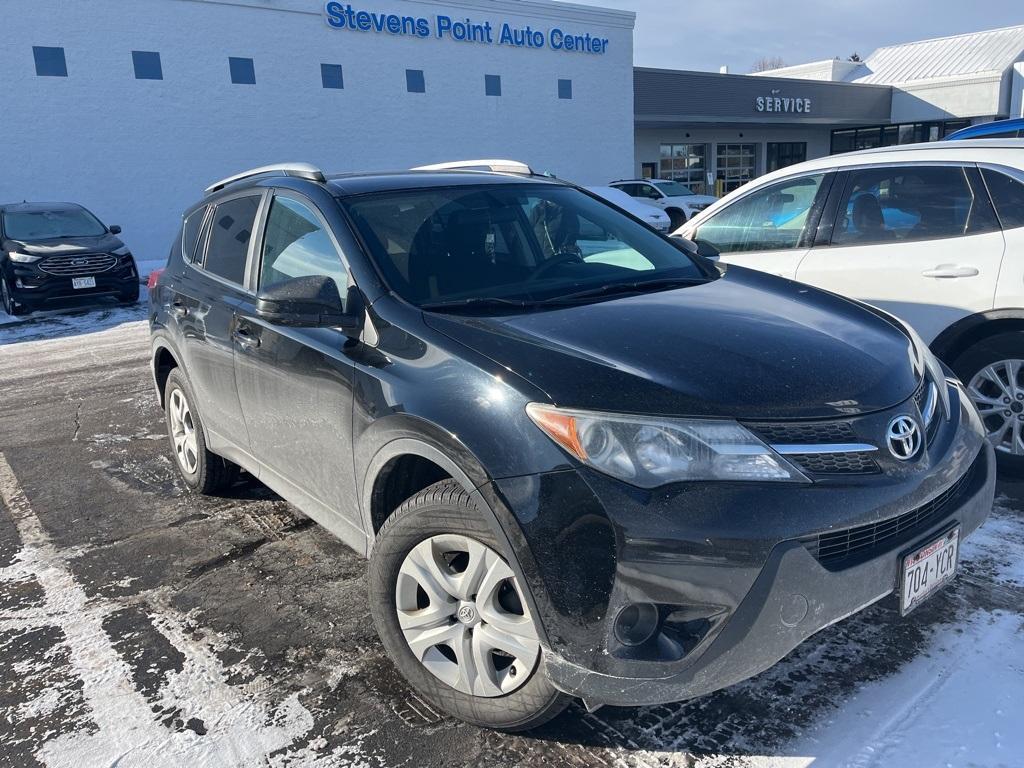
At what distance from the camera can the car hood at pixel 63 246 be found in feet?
38.9

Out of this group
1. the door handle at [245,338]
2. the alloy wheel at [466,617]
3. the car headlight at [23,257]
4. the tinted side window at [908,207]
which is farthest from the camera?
the car headlight at [23,257]

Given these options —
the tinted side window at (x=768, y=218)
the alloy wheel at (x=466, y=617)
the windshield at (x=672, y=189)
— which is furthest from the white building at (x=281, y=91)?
the alloy wheel at (x=466, y=617)

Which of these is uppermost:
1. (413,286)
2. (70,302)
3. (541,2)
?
(541,2)

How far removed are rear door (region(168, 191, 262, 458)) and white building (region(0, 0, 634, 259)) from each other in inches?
679

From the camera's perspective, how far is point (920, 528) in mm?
2422

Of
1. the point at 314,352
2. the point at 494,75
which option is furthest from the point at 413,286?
the point at 494,75

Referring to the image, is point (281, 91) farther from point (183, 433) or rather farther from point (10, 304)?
point (183, 433)

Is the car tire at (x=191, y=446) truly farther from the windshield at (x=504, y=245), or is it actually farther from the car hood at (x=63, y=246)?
the car hood at (x=63, y=246)

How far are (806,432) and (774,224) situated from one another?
10.8ft

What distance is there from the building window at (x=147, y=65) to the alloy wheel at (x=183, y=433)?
17840mm

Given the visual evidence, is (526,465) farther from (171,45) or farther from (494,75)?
(494,75)

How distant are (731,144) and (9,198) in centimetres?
3029

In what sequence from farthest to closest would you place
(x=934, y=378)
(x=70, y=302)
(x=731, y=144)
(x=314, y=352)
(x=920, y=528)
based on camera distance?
(x=731, y=144)
(x=70, y=302)
(x=314, y=352)
(x=934, y=378)
(x=920, y=528)

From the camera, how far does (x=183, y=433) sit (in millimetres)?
4816
